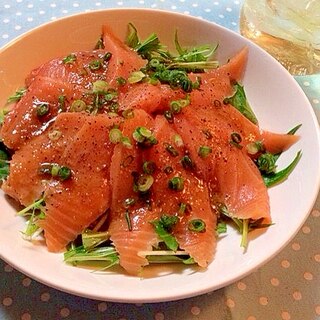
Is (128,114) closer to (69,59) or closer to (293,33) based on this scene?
(69,59)

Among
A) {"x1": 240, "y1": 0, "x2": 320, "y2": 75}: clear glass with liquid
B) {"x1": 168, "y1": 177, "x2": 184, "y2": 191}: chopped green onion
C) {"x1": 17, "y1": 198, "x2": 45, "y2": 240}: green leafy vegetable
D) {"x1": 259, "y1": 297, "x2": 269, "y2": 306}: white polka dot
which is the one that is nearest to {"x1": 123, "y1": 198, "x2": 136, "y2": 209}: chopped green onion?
{"x1": 168, "y1": 177, "x2": 184, "y2": 191}: chopped green onion

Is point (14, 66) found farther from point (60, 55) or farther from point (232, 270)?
point (232, 270)

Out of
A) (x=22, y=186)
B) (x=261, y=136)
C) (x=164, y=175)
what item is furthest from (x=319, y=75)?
(x=22, y=186)

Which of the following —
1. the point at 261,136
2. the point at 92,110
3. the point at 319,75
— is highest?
the point at 92,110

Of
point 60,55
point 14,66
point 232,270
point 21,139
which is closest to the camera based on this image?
point 232,270

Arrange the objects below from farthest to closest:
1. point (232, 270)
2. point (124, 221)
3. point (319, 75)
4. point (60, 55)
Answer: point (319, 75) < point (60, 55) < point (124, 221) < point (232, 270)

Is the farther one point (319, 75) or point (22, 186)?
point (319, 75)

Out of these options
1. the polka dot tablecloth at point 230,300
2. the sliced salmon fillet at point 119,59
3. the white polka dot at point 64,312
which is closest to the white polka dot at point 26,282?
the polka dot tablecloth at point 230,300

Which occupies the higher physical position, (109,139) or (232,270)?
(109,139)

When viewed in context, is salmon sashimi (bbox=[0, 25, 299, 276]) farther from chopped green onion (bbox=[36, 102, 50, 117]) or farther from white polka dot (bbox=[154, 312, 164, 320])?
white polka dot (bbox=[154, 312, 164, 320])
